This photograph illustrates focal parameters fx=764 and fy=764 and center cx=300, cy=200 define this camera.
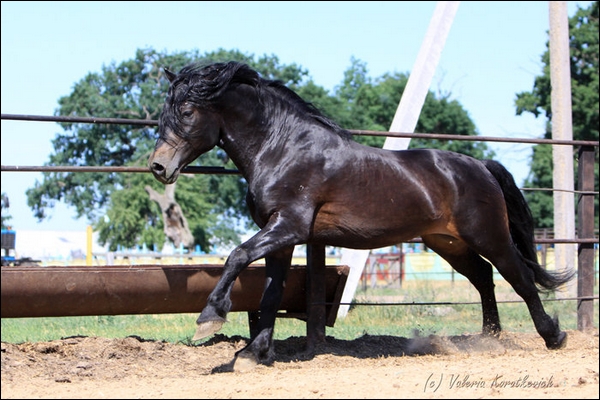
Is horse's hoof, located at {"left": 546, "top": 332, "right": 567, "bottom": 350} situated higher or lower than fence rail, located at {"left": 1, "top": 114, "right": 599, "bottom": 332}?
lower

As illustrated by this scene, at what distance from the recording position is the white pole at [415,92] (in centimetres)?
1020

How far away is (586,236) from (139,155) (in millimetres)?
35823

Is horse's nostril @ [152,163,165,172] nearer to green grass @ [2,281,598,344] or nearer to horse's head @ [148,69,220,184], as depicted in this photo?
horse's head @ [148,69,220,184]

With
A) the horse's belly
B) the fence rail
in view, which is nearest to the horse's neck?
the fence rail

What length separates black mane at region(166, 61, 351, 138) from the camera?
5.72 meters

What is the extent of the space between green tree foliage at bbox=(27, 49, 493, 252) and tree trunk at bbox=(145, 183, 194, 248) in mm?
1253

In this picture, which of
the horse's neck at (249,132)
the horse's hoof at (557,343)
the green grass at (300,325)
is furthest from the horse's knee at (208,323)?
the horse's hoof at (557,343)

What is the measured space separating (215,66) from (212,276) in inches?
67.4

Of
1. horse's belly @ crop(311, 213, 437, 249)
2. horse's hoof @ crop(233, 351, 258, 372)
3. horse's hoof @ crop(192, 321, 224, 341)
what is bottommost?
horse's hoof @ crop(233, 351, 258, 372)

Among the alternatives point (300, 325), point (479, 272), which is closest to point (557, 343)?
point (479, 272)

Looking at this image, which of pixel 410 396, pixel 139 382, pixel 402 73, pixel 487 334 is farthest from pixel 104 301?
pixel 402 73

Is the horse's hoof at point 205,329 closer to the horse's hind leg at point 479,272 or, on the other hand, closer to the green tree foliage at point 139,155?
the horse's hind leg at point 479,272

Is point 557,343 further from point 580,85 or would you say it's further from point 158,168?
point 580,85

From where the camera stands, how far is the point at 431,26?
11.2 meters
